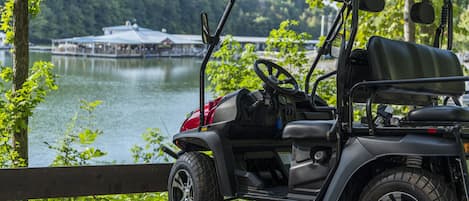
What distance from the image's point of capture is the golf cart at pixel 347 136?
322cm

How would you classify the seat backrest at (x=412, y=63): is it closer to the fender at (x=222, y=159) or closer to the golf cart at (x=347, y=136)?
the golf cart at (x=347, y=136)

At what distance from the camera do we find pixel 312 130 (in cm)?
371

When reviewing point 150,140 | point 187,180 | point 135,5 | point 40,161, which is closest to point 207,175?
point 187,180

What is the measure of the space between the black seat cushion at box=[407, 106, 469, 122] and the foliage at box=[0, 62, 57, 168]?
13.2ft

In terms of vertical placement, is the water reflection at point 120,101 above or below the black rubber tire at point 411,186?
below

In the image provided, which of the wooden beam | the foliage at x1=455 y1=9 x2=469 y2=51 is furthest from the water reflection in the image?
the foliage at x1=455 y1=9 x2=469 y2=51

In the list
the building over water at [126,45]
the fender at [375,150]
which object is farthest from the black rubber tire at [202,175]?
the building over water at [126,45]

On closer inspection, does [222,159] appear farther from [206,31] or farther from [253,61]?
[253,61]

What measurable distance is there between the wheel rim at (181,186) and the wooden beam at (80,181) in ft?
2.25

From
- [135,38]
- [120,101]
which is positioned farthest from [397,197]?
[135,38]

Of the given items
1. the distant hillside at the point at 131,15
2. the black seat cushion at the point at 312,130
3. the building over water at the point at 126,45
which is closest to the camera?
the black seat cushion at the point at 312,130

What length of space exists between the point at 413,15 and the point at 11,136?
393cm

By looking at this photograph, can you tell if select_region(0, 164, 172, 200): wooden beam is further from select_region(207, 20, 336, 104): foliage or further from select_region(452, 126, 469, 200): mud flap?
select_region(452, 126, 469, 200): mud flap

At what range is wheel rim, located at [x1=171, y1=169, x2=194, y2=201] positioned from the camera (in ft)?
14.7
